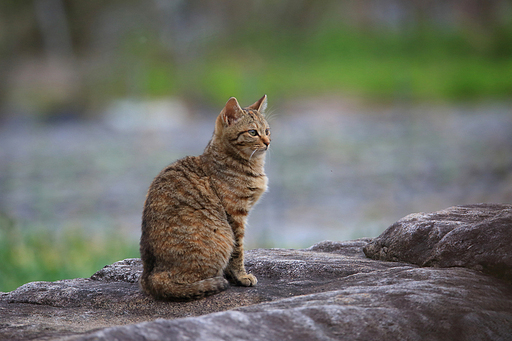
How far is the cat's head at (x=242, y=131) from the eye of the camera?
10.5ft

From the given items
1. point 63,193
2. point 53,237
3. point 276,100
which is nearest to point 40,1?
point 63,193

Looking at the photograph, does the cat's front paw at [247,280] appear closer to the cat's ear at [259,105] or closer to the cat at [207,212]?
the cat at [207,212]

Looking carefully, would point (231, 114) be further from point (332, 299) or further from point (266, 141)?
point (332, 299)

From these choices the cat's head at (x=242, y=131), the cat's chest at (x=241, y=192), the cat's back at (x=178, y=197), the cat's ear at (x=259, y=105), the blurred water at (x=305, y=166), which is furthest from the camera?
the blurred water at (x=305, y=166)

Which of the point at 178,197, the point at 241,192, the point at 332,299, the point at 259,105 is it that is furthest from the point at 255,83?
the point at 332,299

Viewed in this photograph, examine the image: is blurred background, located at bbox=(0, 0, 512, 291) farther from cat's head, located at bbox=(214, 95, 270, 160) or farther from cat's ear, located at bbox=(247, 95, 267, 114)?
cat's head, located at bbox=(214, 95, 270, 160)

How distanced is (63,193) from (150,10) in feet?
11.8

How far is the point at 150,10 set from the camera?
9.25 meters

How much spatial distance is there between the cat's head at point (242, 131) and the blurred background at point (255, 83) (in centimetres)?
442

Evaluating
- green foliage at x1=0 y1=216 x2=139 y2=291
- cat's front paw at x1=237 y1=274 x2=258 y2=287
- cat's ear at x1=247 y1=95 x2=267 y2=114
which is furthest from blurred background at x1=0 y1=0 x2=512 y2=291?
cat's front paw at x1=237 y1=274 x2=258 y2=287

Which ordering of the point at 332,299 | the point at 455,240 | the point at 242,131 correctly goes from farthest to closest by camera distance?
the point at 242,131
the point at 455,240
the point at 332,299

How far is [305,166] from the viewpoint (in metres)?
7.86

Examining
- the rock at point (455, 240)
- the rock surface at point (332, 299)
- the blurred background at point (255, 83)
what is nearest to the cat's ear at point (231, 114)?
the rock surface at point (332, 299)

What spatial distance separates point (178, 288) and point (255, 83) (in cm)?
628
